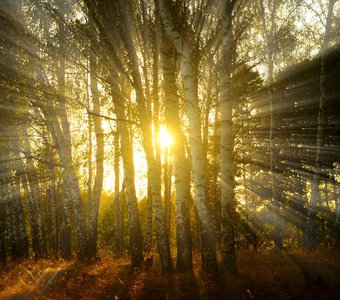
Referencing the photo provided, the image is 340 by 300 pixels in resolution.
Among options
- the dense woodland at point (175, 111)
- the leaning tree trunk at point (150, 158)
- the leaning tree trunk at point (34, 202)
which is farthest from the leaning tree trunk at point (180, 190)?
the leaning tree trunk at point (34, 202)

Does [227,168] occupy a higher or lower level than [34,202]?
higher

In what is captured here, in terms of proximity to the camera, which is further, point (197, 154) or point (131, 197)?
point (131, 197)

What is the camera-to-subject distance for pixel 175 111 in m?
7.43

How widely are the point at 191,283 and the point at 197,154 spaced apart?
261 centimetres

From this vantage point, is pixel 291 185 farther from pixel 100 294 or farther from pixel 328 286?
pixel 100 294

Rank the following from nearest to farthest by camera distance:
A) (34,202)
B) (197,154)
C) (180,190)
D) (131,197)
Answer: (197,154) < (180,190) < (131,197) < (34,202)

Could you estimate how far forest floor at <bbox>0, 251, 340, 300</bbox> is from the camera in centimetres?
555

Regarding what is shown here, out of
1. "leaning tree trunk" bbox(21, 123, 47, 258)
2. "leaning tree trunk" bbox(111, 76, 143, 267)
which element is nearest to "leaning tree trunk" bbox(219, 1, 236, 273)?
"leaning tree trunk" bbox(111, 76, 143, 267)

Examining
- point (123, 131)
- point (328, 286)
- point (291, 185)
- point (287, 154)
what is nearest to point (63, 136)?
point (123, 131)

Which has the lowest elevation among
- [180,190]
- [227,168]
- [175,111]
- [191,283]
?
[191,283]

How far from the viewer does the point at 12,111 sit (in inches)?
441

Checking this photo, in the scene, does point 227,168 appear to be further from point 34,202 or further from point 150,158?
point 34,202

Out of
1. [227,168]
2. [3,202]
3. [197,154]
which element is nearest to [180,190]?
[197,154]

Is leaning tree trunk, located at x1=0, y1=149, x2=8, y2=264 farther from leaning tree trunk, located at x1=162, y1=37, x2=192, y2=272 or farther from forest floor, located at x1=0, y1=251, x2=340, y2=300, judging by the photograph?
leaning tree trunk, located at x1=162, y1=37, x2=192, y2=272
